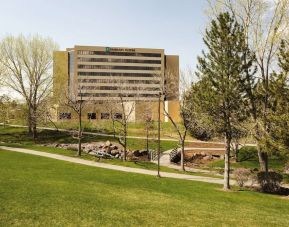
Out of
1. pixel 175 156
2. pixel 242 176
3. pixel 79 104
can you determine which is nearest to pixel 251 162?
pixel 175 156

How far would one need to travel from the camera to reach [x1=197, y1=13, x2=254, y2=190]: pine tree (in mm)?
25828

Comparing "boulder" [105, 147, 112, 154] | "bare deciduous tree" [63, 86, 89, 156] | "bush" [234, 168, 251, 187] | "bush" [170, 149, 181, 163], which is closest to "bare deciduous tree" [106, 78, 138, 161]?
→ "boulder" [105, 147, 112, 154]

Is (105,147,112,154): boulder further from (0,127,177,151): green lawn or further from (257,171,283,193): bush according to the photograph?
(257,171,283,193): bush

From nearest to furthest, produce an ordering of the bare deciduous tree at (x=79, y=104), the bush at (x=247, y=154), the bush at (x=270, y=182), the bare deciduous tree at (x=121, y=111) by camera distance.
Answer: the bush at (x=270, y=182), the bare deciduous tree at (x=121, y=111), the bare deciduous tree at (x=79, y=104), the bush at (x=247, y=154)

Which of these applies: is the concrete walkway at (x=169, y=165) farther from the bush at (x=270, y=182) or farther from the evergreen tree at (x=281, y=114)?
the evergreen tree at (x=281, y=114)

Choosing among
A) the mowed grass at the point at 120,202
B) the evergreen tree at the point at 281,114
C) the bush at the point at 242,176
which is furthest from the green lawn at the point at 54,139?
the evergreen tree at the point at 281,114

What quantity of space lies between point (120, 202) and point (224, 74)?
42.7 ft

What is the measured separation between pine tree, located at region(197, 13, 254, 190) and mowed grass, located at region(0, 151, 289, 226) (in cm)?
439

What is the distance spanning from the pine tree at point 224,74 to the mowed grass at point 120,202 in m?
4.39

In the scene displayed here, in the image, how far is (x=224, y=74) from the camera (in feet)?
85.9

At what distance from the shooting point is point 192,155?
4744 cm

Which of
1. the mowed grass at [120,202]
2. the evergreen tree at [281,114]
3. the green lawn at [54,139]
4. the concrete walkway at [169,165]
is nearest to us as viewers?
the mowed grass at [120,202]

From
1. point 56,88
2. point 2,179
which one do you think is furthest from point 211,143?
point 2,179

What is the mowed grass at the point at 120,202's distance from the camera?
14.3 metres
